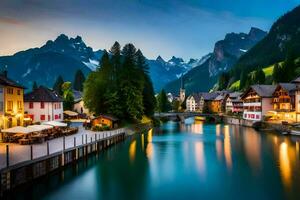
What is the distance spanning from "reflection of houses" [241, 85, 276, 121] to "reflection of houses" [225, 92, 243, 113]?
21794 mm

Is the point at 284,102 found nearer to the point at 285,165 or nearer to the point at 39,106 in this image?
the point at 285,165

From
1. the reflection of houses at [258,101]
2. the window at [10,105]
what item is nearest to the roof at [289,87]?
the reflection of houses at [258,101]

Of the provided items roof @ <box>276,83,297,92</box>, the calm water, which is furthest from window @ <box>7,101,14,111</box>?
roof @ <box>276,83,297,92</box>

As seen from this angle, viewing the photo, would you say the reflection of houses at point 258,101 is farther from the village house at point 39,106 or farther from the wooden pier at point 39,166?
the wooden pier at point 39,166

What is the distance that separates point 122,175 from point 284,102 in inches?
3273

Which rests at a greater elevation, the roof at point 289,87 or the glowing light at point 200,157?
the roof at point 289,87

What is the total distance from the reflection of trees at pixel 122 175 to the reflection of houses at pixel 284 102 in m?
62.6

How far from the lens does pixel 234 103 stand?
16812 centimetres

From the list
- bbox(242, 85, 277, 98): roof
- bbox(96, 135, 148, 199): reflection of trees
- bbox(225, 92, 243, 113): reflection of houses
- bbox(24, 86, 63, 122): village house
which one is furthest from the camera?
bbox(225, 92, 243, 113): reflection of houses

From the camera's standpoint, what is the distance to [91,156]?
54.8 metres

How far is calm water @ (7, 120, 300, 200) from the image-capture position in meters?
34.3

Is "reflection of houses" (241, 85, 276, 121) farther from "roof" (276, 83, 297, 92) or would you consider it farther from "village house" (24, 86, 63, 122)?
"village house" (24, 86, 63, 122)

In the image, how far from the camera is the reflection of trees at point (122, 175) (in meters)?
35.2

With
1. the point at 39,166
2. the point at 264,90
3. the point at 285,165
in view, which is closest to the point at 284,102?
the point at 264,90
